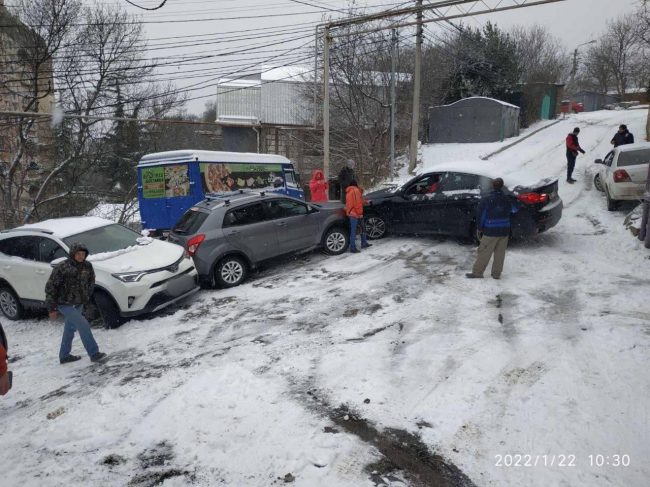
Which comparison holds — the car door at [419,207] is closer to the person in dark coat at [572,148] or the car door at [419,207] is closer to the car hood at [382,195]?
the car hood at [382,195]

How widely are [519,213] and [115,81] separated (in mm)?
21303

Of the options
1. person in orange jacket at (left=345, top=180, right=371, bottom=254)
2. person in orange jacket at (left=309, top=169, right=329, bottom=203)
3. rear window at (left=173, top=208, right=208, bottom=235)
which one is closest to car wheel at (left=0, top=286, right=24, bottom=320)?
rear window at (left=173, top=208, right=208, bottom=235)

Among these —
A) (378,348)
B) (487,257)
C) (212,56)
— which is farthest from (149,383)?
(212,56)

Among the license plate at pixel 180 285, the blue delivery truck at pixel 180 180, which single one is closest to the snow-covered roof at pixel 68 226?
the license plate at pixel 180 285

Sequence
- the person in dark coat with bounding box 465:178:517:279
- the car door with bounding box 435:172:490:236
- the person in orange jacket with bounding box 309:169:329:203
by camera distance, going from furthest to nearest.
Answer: the person in orange jacket with bounding box 309:169:329:203, the car door with bounding box 435:172:490:236, the person in dark coat with bounding box 465:178:517:279

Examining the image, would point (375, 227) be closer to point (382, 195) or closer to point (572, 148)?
point (382, 195)

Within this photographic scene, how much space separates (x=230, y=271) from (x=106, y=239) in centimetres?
213

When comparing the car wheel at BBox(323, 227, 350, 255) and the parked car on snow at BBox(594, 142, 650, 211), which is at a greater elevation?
the parked car on snow at BBox(594, 142, 650, 211)

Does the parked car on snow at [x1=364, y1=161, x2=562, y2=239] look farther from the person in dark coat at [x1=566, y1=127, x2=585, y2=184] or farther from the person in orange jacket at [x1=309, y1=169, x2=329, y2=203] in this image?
the person in dark coat at [x1=566, y1=127, x2=585, y2=184]

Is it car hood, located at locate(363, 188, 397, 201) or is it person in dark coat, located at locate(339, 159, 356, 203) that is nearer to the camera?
car hood, located at locate(363, 188, 397, 201)

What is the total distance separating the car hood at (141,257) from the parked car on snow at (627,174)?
956cm

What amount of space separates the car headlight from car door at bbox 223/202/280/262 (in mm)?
1823

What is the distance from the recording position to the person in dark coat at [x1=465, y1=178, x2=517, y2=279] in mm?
7184

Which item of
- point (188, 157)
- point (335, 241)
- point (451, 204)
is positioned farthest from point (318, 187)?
point (451, 204)
